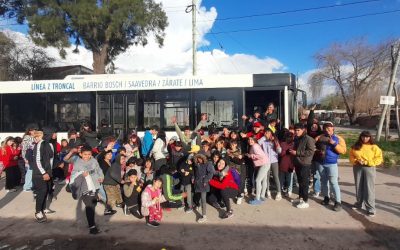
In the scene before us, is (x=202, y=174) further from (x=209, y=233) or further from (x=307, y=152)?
(x=307, y=152)

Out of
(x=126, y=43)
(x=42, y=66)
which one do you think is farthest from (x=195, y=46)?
(x=42, y=66)

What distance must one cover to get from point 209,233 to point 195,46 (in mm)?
16211

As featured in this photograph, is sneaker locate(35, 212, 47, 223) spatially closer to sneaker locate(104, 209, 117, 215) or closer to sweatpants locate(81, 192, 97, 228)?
sneaker locate(104, 209, 117, 215)

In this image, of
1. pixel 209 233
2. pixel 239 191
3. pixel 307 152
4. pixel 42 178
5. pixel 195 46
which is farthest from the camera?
pixel 195 46

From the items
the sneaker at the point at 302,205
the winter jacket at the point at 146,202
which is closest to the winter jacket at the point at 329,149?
the sneaker at the point at 302,205

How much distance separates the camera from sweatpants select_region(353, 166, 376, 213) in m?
6.35

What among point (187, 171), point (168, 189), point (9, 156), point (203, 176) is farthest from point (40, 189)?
point (9, 156)

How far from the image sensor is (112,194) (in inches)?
273

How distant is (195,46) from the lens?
2050 centimetres

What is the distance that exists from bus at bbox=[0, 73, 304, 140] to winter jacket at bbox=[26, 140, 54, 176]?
15.2 feet

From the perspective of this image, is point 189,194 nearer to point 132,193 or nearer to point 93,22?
point 132,193

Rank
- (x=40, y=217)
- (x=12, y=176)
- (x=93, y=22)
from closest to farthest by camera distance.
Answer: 1. (x=40, y=217)
2. (x=12, y=176)
3. (x=93, y=22)

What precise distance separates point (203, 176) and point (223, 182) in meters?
0.45

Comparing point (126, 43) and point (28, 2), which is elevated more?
point (28, 2)
